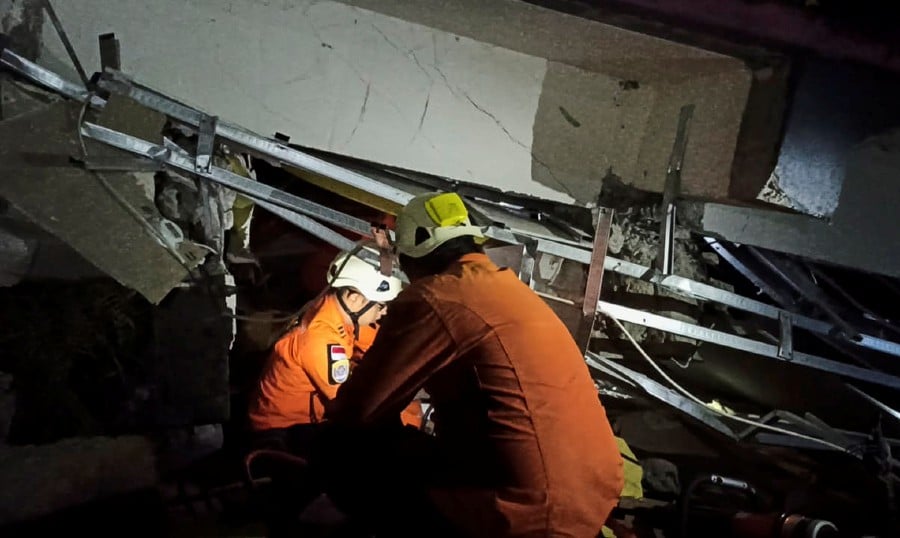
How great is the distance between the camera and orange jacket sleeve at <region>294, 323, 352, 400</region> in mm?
4262

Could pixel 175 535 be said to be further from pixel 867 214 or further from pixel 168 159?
pixel 867 214

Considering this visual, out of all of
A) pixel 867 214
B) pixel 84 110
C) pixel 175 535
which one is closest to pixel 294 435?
pixel 175 535

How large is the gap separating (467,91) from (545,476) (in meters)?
2.31

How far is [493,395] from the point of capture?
8.68ft

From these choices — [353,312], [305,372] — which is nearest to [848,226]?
[353,312]

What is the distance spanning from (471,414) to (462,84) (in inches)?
81.0

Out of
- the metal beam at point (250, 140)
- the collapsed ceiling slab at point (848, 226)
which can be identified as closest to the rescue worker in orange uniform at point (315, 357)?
the metal beam at point (250, 140)

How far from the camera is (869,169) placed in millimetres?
4145

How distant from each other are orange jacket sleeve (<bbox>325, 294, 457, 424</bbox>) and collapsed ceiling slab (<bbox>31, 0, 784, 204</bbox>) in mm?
1436

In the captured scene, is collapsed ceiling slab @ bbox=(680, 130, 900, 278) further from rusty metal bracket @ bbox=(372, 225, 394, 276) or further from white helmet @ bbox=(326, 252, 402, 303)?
white helmet @ bbox=(326, 252, 402, 303)

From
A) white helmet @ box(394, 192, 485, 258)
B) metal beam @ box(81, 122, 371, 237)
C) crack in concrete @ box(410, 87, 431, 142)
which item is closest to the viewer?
white helmet @ box(394, 192, 485, 258)

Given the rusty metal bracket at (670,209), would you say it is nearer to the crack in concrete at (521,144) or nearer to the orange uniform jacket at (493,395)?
the crack in concrete at (521,144)

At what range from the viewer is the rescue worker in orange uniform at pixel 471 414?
262 centimetres

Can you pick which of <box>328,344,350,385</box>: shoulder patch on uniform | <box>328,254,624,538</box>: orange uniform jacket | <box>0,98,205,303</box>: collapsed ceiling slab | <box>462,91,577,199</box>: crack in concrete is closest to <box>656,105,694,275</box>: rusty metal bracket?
<box>462,91,577,199</box>: crack in concrete
